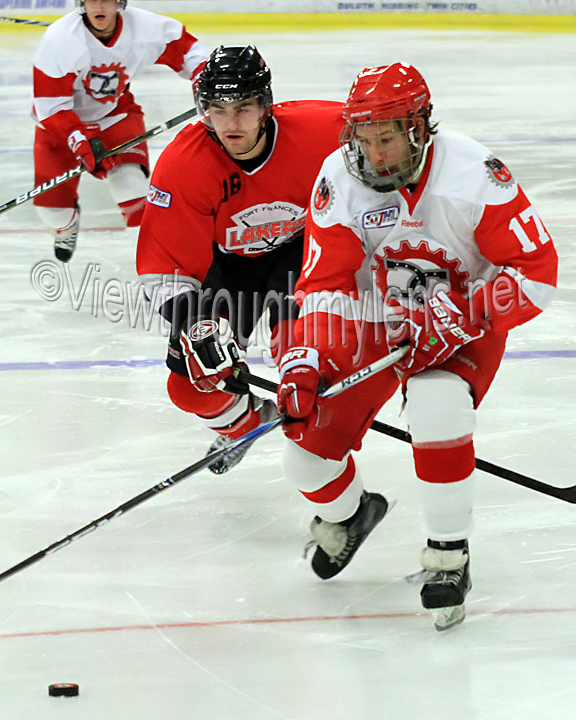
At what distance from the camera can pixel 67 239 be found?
422 cm

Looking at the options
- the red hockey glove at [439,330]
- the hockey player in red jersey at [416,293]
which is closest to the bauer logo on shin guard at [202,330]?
the hockey player in red jersey at [416,293]

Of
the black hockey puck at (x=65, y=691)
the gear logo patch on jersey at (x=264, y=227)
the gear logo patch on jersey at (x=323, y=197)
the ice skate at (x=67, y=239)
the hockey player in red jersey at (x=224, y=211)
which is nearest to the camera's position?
the black hockey puck at (x=65, y=691)

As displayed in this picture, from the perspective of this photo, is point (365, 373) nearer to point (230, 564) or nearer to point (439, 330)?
point (439, 330)

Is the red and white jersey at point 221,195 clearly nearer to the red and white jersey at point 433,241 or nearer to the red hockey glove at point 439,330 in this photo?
the red and white jersey at point 433,241

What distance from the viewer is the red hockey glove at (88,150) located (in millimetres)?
3891

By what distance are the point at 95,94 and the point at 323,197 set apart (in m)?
2.35

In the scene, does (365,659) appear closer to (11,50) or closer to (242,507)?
(242,507)

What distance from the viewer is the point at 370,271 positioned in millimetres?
2109

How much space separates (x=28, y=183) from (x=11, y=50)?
4.33 meters

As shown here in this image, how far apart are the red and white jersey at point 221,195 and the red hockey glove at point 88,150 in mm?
1556

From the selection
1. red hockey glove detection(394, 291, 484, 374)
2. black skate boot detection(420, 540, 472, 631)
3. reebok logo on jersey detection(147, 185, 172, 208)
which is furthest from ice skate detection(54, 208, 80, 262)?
black skate boot detection(420, 540, 472, 631)

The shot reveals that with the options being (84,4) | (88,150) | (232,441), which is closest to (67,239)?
(88,150)

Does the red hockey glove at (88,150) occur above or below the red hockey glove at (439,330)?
below

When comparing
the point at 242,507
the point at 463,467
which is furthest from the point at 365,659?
the point at 242,507
